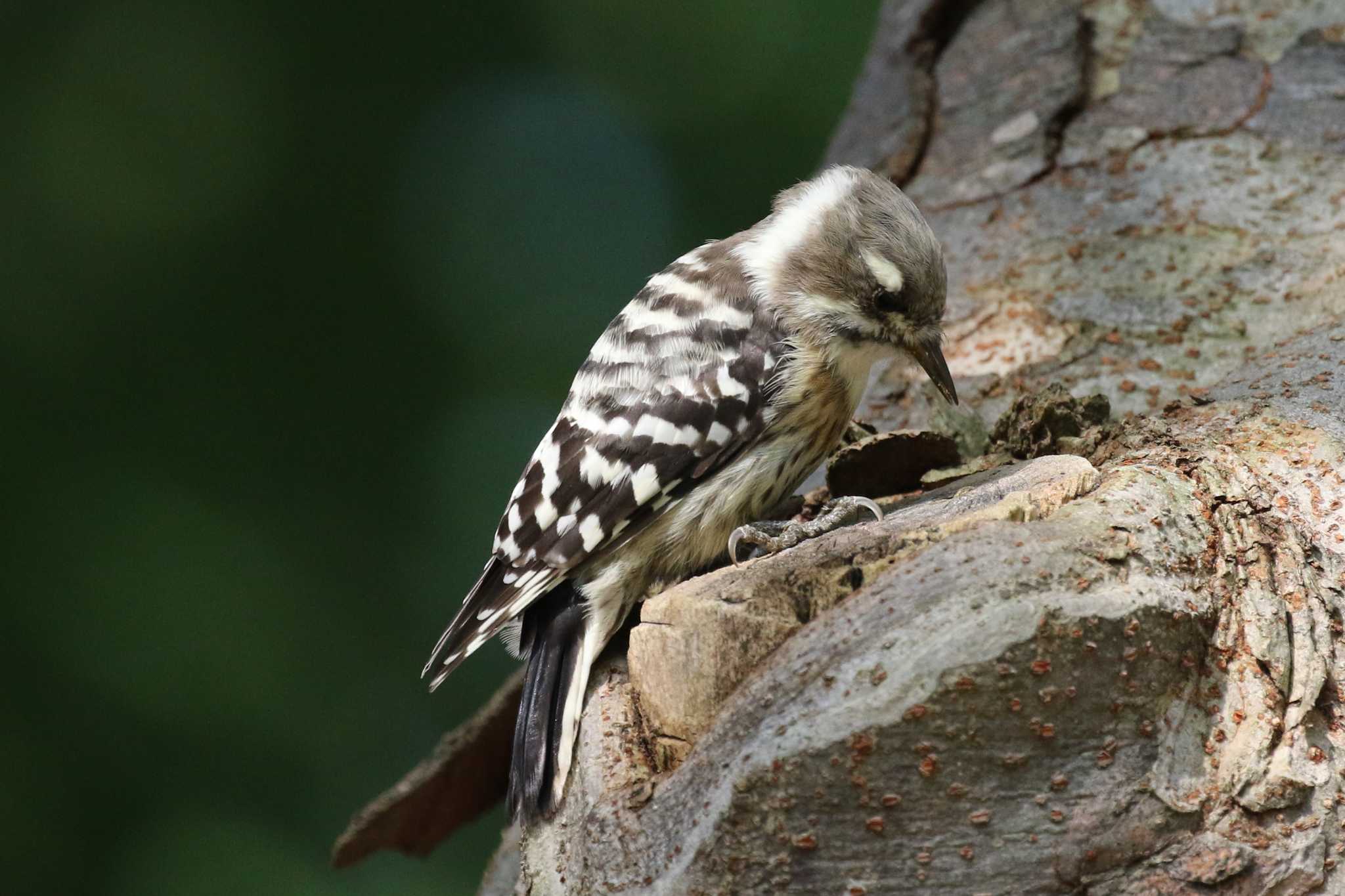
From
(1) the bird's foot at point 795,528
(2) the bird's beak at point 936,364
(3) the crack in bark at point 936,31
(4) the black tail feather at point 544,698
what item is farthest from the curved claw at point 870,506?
(3) the crack in bark at point 936,31

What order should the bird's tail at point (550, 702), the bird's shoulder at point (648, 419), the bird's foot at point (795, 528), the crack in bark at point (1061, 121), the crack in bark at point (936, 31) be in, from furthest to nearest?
the crack in bark at point (936, 31) < the crack in bark at point (1061, 121) < the bird's shoulder at point (648, 419) < the bird's foot at point (795, 528) < the bird's tail at point (550, 702)

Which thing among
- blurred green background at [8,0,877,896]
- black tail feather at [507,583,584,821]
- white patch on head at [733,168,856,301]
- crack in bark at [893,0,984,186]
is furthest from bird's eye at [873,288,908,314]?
blurred green background at [8,0,877,896]

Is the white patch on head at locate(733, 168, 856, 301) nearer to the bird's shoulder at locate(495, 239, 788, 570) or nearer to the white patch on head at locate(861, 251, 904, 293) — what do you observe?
the bird's shoulder at locate(495, 239, 788, 570)

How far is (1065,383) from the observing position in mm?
2508

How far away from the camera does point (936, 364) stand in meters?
2.60

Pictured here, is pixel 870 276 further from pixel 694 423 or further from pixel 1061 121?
pixel 1061 121

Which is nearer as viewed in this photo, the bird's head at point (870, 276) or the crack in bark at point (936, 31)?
the bird's head at point (870, 276)

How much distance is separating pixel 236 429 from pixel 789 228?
2618 millimetres

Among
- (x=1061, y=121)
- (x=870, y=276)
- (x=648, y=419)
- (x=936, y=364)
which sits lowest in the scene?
(x=936, y=364)

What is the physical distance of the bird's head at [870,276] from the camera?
Result: 2607 millimetres

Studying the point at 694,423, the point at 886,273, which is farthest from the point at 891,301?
the point at 694,423

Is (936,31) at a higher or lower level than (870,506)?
higher

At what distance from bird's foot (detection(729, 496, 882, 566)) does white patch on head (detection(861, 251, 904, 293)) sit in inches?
23.4

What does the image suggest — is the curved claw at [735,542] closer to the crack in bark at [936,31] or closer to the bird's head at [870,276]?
the bird's head at [870,276]
